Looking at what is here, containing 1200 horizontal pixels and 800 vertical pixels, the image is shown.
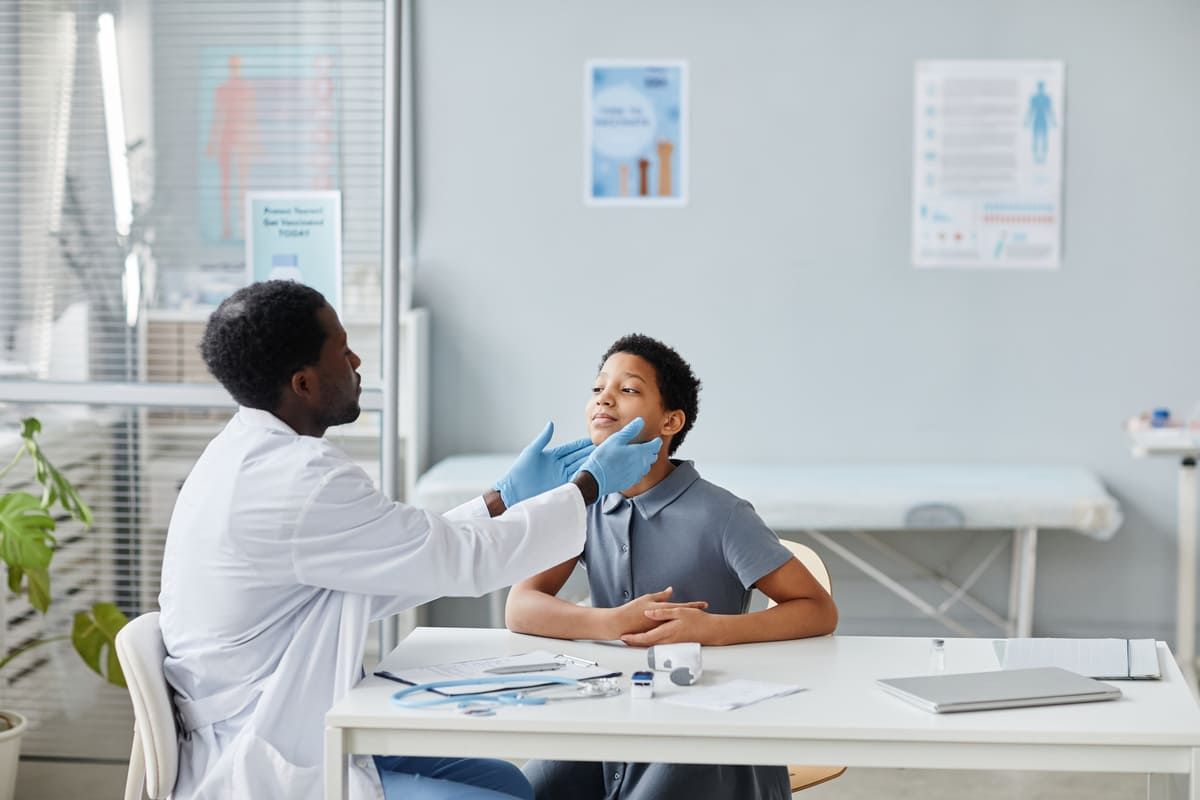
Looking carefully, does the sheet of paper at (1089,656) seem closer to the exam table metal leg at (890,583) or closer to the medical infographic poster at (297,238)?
the medical infographic poster at (297,238)

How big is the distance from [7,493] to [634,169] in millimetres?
2028

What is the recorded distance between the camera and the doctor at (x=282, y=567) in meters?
1.73

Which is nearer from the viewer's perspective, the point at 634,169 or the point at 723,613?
the point at 723,613

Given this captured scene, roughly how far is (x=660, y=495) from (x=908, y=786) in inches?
58.3

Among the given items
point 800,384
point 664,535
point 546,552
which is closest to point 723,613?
point 664,535

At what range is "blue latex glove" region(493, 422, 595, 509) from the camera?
2205 millimetres

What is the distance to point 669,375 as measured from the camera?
2.25 metres

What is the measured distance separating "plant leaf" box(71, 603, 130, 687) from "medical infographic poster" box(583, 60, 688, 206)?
1888 mm

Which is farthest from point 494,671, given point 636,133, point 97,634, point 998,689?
point 636,133

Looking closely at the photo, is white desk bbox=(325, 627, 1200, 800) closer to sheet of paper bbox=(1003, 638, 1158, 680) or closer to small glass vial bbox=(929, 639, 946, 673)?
sheet of paper bbox=(1003, 638, 1158, 680)

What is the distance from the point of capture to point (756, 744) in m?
1.58

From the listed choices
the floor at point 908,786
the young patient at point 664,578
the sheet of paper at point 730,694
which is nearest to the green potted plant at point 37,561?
the floor at point 908,786

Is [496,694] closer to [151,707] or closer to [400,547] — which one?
[400,547]

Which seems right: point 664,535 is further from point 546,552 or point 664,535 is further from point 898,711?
point 898,711
